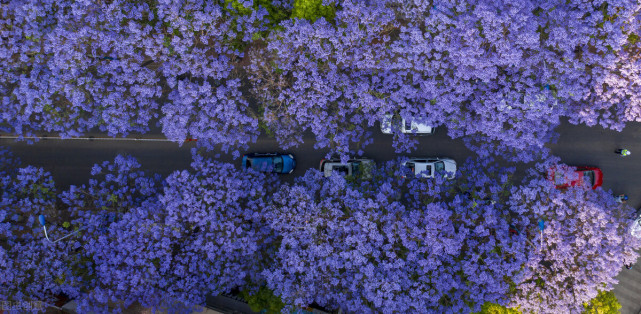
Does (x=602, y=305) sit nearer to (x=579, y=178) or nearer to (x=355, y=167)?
(x=579, y=178)

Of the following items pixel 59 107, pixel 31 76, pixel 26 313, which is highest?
pixel 31 76

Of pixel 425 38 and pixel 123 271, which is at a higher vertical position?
pixel 425 38

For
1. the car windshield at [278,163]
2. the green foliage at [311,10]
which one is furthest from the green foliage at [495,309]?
the green foliage at [311,10]

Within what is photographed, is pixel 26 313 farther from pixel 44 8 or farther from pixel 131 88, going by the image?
pixel 44 8

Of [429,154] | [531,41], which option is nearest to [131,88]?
[429,154]

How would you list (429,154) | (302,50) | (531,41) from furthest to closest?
(429,154), (302,50), (531,41)

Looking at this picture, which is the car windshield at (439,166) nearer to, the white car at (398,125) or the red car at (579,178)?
the white car at (398,125)

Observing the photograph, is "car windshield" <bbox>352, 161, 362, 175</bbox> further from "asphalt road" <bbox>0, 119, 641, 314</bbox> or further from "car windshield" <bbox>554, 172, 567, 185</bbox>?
"car windshield" <bbox>554, 172, 567, 185</bbox>
